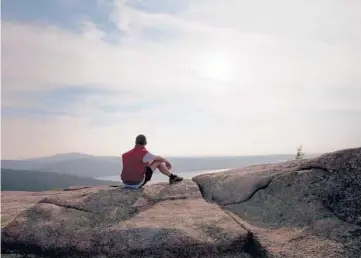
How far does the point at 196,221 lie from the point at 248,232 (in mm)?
1498

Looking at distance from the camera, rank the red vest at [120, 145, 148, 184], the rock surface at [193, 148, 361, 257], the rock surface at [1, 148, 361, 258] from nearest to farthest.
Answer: the rock surface at [193, 148, 361, 257], the rock surface at [1, 148, 361, 258], the red vest at [120, 145, 148, 184]

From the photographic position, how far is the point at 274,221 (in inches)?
407

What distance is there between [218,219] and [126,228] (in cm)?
270

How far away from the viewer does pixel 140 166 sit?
43.9ft

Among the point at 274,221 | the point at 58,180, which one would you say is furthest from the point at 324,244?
the point at 58,180

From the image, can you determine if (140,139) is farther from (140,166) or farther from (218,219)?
(218,219)

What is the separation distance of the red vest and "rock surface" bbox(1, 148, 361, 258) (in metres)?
0.58

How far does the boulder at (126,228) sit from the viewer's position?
9.23 m

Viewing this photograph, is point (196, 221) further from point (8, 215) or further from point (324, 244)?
point (8, 215)

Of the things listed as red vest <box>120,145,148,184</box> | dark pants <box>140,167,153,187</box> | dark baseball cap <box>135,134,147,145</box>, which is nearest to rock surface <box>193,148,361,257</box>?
dark pants <box>140,167,153,187</box>

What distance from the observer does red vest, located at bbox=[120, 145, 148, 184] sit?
1322 centimetres

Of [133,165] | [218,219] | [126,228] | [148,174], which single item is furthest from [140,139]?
[218,219]

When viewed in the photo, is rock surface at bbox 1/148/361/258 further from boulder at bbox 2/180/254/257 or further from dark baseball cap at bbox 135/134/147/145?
dark baseball cap at bbox 135/134/147/145

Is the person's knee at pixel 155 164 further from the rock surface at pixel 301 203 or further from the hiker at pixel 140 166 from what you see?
the rock surface at pixel 301 203
